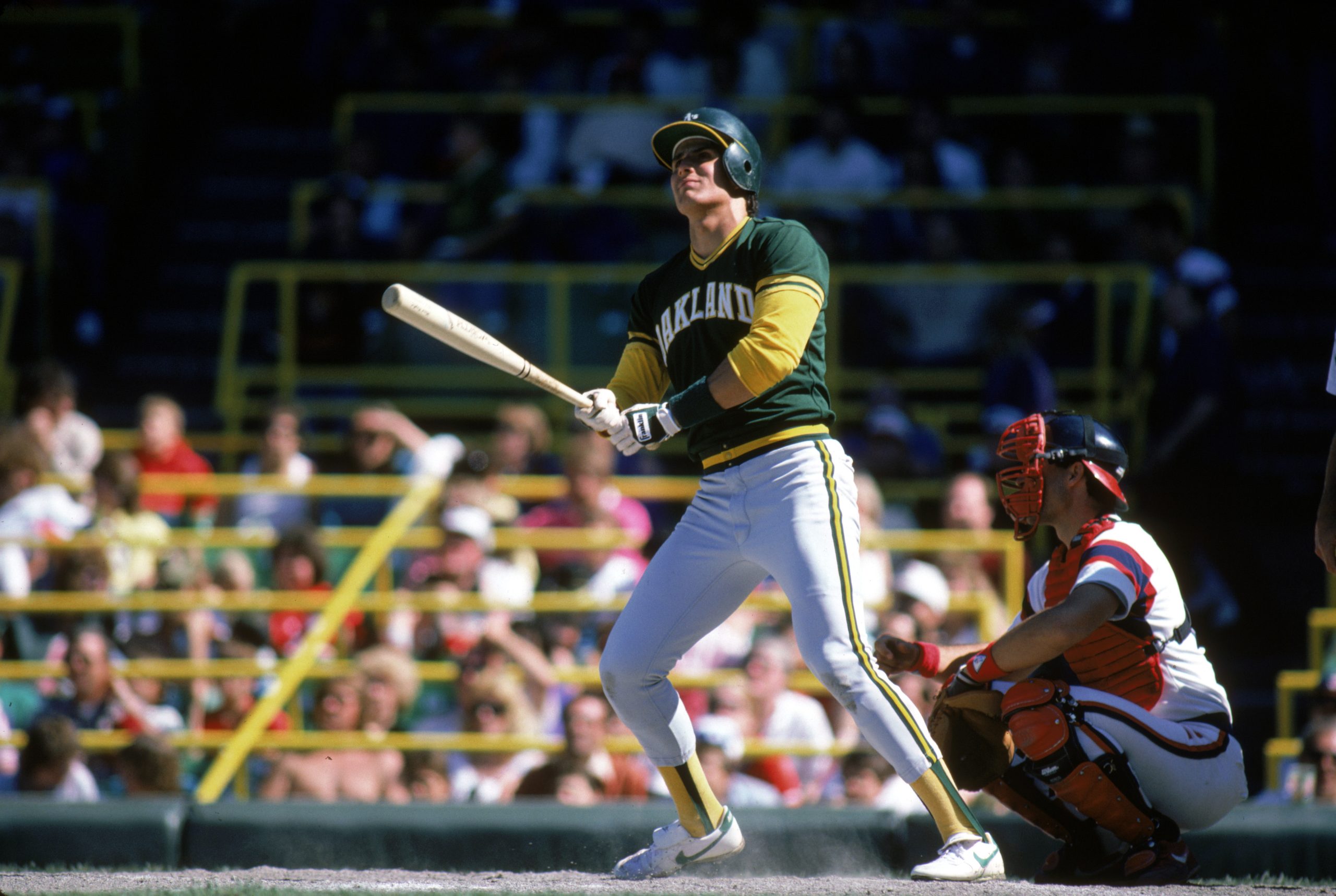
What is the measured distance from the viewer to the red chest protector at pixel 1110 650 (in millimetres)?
4551

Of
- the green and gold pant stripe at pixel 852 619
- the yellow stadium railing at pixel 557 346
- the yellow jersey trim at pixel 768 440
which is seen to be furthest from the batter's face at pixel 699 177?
the yellow stadium railing at pixel 557 346

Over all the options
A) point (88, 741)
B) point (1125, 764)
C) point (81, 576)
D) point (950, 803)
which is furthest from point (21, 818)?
point (1125, 764)

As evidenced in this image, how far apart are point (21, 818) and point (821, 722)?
10.3 feet

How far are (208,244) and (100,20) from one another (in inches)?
75.4

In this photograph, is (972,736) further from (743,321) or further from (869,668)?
(743,321)

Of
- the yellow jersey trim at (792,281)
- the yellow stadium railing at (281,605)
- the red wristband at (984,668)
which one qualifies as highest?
the yellow jersey trim at (792,281)

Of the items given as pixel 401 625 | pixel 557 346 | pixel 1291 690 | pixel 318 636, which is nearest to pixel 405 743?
pixel 318 636

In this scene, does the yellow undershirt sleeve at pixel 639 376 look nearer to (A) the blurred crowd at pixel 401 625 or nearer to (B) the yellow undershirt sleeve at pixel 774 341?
(B) the yellow undershirt sleeve at pixel 774 341

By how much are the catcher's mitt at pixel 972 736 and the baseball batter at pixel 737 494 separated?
26 cm

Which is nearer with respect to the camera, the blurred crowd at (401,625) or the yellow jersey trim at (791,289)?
the yellow jersey trim at (791,289)

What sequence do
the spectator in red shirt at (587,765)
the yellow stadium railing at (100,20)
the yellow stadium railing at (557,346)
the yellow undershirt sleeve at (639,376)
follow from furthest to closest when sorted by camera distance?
the yellow stadium railing at (100,20) < the yellow stadium railing at (557,346) < the spectator in red shirt at (587,765) < the yellow undershirt sleeve at (639,376)

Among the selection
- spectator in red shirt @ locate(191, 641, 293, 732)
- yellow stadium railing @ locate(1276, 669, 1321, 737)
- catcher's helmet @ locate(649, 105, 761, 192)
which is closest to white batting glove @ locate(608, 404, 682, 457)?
catcher's helmet @ locate(649, 105, 761, 192)

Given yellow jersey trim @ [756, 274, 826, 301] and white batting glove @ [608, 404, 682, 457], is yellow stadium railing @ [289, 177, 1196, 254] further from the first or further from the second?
white batting glove @ [608, 404, 682, 457]

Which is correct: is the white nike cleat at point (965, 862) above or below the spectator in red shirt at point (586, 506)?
below
